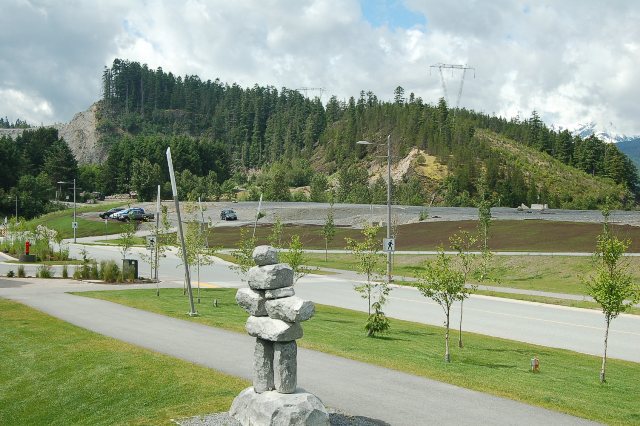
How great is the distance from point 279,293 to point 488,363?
9.27 meters

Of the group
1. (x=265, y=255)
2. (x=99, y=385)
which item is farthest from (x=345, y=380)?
(x=99, y=385)

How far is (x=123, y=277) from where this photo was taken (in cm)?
3881

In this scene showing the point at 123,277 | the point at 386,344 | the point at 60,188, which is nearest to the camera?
the point at 386,344

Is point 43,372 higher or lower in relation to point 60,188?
lower

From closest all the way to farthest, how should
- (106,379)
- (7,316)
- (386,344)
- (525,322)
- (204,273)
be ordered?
1. (106,379)
2. (386,344)
3. (7,316)
4. (525,322)
5. (204,273)

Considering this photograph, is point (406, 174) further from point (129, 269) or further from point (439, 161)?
point (129, 269)

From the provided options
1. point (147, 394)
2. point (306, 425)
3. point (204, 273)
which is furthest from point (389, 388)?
point (204, 273)

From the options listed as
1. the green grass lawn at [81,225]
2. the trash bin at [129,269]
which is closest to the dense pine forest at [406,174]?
the green grass lawn at [81,225]

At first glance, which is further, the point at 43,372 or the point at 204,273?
the point at 204,273

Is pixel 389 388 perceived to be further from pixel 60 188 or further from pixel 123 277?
pixel 60 188

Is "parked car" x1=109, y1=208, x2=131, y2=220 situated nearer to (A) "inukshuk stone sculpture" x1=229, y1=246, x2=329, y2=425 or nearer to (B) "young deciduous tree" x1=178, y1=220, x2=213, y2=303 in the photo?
(B) "young deciduous tree" x1=178, y1=220, x2=213, y2=303

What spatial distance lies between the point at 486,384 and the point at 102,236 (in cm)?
7976

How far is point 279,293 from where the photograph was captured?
11.5m

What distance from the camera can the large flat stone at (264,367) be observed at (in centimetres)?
1146
